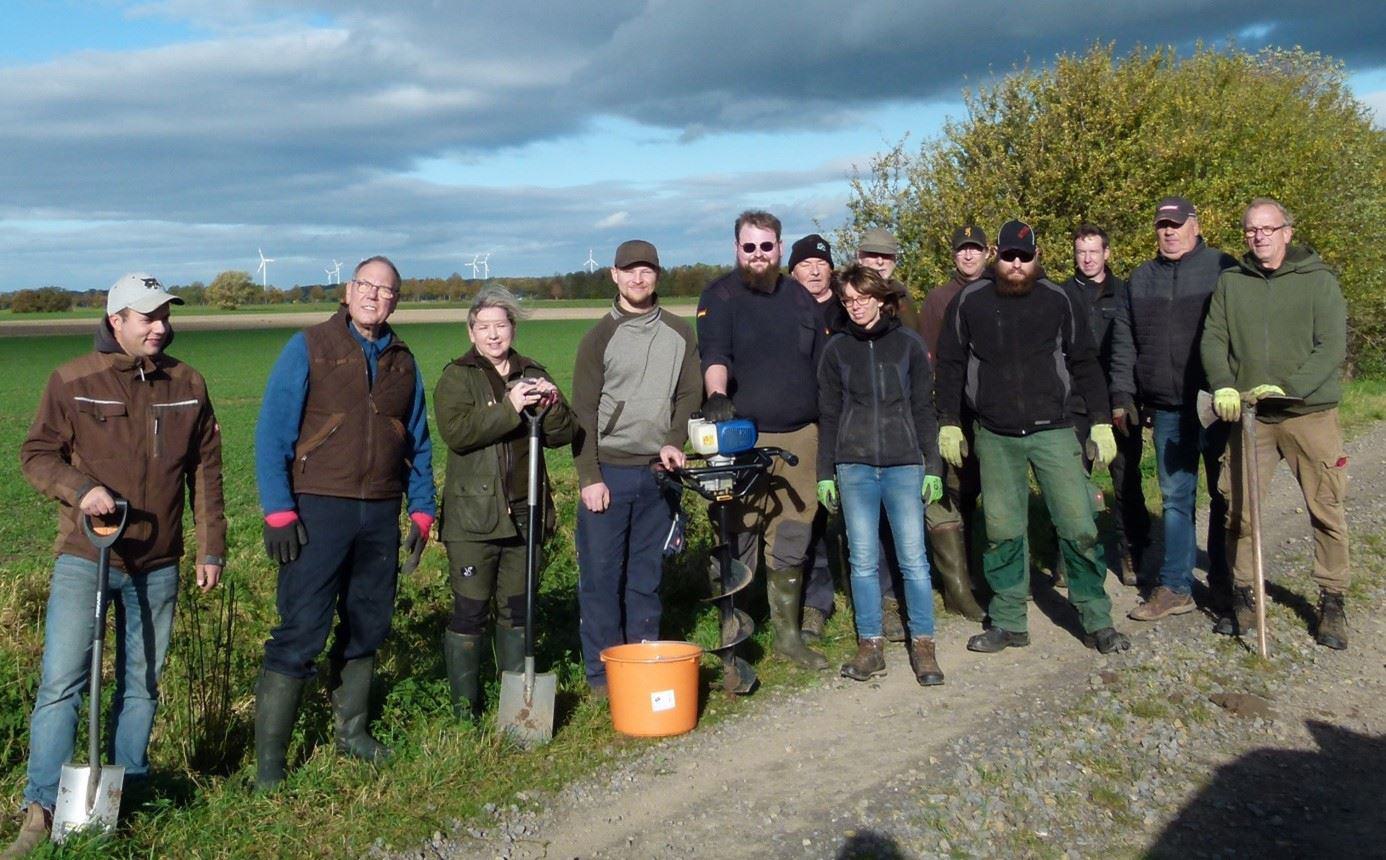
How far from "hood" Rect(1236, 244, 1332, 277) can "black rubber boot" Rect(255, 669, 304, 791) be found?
18.8ft

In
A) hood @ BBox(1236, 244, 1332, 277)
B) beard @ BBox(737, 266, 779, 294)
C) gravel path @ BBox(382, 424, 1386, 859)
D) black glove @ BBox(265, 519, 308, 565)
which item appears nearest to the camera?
gravel path @ BBox(382, 424, 1386, 859)

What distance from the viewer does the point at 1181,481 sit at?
7.82 m

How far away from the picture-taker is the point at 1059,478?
698 cm

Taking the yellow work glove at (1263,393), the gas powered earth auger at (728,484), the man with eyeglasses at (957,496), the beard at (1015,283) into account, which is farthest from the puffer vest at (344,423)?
the yellow work glove at (1263,393)

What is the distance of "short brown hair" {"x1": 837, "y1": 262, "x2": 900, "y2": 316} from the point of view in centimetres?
652

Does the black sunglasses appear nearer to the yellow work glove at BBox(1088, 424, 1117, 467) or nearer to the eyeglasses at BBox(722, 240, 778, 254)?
the eyeglasses at BBox(722, 240, 778, 254)

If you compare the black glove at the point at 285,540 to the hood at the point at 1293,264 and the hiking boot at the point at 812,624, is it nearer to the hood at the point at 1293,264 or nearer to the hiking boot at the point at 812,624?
the hiking boot at the point at 812,624

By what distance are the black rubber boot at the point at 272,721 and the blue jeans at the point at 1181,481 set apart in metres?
5.37

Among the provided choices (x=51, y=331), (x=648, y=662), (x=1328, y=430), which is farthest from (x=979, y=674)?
(x=51, y=331)

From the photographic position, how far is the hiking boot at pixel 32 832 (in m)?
4.58

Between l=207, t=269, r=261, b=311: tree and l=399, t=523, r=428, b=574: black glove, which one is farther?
l=207, t=269, r=261, b=311: tree

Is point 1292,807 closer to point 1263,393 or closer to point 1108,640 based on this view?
point 1108,640

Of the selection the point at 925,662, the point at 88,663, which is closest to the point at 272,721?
the point at 88,663

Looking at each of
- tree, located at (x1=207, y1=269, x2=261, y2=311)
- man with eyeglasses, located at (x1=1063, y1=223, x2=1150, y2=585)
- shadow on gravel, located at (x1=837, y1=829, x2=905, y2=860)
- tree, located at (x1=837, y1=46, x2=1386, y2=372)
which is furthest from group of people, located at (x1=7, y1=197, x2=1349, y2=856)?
tree, located at (x1=207, y1=269, x2=261, y2=311)
